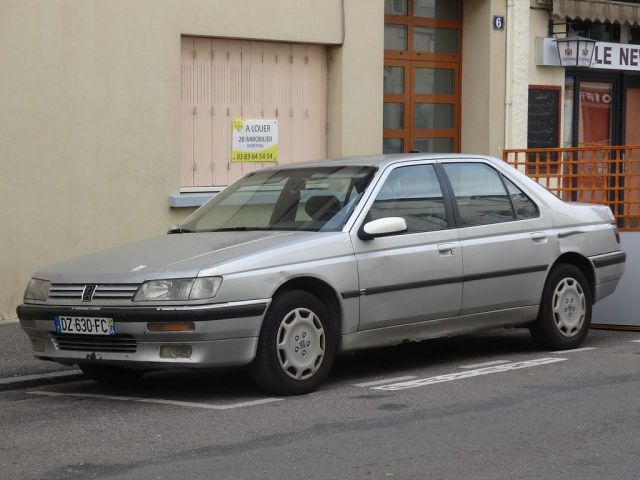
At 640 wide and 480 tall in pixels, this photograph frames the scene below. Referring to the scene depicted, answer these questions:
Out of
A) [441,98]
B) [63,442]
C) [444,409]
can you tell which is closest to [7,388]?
[63,442]

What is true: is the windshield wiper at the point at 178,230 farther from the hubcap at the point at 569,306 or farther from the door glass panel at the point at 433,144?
the door glass panel at the point at 433,144

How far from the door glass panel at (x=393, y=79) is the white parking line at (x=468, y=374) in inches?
303

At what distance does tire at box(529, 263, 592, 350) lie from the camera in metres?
10.7

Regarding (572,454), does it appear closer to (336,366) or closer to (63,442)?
(63,442)

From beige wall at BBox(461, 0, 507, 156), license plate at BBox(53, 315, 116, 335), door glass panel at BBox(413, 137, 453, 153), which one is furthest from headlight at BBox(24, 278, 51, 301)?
beige wall at BBox(461, 0, 507, 156)

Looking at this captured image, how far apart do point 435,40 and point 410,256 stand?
9145 millimetres

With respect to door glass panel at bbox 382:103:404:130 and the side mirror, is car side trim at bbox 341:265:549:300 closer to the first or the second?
the side mirror

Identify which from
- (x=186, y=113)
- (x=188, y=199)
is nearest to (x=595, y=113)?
(x=186, y=113)

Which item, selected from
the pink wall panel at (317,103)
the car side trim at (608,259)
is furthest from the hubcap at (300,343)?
the pink wall panel at (317,103)

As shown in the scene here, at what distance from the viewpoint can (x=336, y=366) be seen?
1042 cm

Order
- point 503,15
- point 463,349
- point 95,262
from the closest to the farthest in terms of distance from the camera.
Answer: point 95,262, point 463,349, point 503,15

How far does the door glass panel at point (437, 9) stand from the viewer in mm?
17891

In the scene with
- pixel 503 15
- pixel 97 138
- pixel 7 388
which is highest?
pixel 503 15

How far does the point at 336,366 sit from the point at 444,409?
231cm
